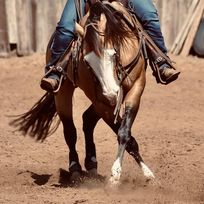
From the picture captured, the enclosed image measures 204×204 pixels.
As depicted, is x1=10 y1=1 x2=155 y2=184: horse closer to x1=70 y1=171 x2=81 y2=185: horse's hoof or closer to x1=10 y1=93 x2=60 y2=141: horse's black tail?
x1=70 y1=171 x2=81 y2=185: horse's hoof

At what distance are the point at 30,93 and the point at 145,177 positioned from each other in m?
5.10

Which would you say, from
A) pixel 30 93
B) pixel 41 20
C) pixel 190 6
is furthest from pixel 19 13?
pixel 190 6

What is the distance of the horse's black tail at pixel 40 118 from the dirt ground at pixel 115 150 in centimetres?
38

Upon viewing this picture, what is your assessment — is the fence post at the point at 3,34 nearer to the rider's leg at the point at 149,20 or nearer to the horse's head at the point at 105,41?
the rider's leg at the point at 149,20

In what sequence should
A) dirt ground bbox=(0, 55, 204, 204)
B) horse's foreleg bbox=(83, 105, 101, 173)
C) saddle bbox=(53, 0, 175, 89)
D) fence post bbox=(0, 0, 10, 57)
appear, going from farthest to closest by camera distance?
fence post bbox=(0, 0, 10, 57)
horse's foreleg bbox=(83, 105, 101, 173)
saddle bbox=(53, 0, 175, 89)
dirt ground bbox=(0, 55, 204, 204)

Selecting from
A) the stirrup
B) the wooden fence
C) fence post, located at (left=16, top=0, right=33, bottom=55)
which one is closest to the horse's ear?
the stirrup

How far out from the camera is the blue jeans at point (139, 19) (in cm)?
693

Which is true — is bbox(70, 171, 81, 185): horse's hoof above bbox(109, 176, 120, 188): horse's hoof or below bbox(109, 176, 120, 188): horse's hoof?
below

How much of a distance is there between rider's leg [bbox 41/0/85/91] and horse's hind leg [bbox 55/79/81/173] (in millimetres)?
363

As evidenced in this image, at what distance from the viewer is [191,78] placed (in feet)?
40.3

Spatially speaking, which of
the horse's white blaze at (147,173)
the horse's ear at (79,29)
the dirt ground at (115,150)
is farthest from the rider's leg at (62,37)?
the horse's white blaze at (147,173)

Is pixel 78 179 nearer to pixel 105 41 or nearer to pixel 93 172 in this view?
pixel 93 172

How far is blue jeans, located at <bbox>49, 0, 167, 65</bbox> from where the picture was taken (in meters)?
6.93

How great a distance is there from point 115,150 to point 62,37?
2.24 meters
